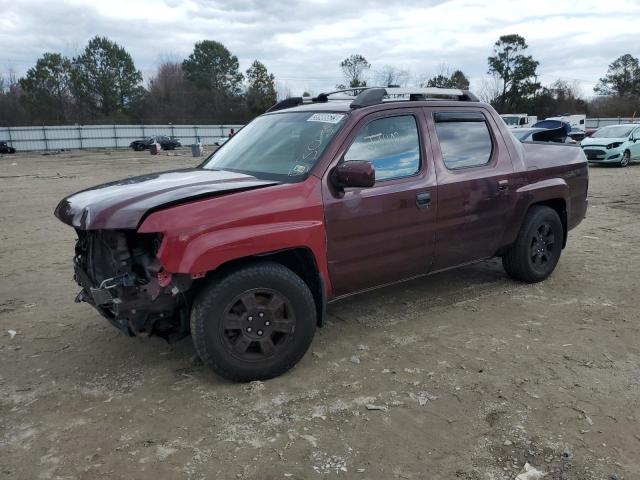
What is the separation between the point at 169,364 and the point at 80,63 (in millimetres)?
73183

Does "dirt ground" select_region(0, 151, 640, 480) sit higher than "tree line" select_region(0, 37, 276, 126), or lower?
lower

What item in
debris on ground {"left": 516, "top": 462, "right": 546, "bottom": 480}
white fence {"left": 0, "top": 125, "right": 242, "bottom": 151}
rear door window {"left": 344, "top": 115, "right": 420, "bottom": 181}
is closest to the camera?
debris on ground {"left": 516, "top": 462, "right": 546, "bottom": 480}

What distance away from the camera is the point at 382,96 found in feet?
13.4

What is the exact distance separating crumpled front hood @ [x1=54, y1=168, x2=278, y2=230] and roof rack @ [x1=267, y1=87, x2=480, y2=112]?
3.56 ft

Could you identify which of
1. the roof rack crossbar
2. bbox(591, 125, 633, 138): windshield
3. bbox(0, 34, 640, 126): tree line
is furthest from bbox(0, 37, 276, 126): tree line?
the roof rack crossbar

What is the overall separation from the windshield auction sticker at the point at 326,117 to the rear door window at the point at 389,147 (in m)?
0.21

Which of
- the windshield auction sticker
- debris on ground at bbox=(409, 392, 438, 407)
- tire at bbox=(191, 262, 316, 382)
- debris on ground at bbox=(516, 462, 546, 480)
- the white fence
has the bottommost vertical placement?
debris on ground at bbox=(516, 462, 546, 480)

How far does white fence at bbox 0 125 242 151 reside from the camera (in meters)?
45.2

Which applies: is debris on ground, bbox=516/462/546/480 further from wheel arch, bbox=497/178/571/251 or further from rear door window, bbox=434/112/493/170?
wheel arch, bbox=497/178/571/251

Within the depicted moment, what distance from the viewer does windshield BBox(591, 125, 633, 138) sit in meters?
19.2

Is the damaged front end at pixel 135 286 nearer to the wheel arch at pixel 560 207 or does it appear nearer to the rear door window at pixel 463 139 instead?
the rear door window at pixel 463 139

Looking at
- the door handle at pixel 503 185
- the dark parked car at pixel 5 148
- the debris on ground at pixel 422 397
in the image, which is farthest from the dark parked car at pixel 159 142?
the debris on ground at pixel 422 397

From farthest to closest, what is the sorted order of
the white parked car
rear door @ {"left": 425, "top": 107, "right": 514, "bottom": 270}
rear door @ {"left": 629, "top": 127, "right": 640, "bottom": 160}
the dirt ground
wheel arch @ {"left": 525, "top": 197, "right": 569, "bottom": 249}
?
rear door @ {"left": 629, "top": 127, "right": 640, "bottom": 160}, the white parked car, wheel arch @ {"left": 525, "top": 197, "right": 569, "bottom": 249}, rear door @ {"left": 425, "top": 107, "right": 514, "bottom": 270}, the dirt ground

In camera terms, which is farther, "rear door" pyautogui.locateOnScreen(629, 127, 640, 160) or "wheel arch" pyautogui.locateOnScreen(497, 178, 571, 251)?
"rear door" pyautogui.locateOnScreen(629, 127, 640, 160)
